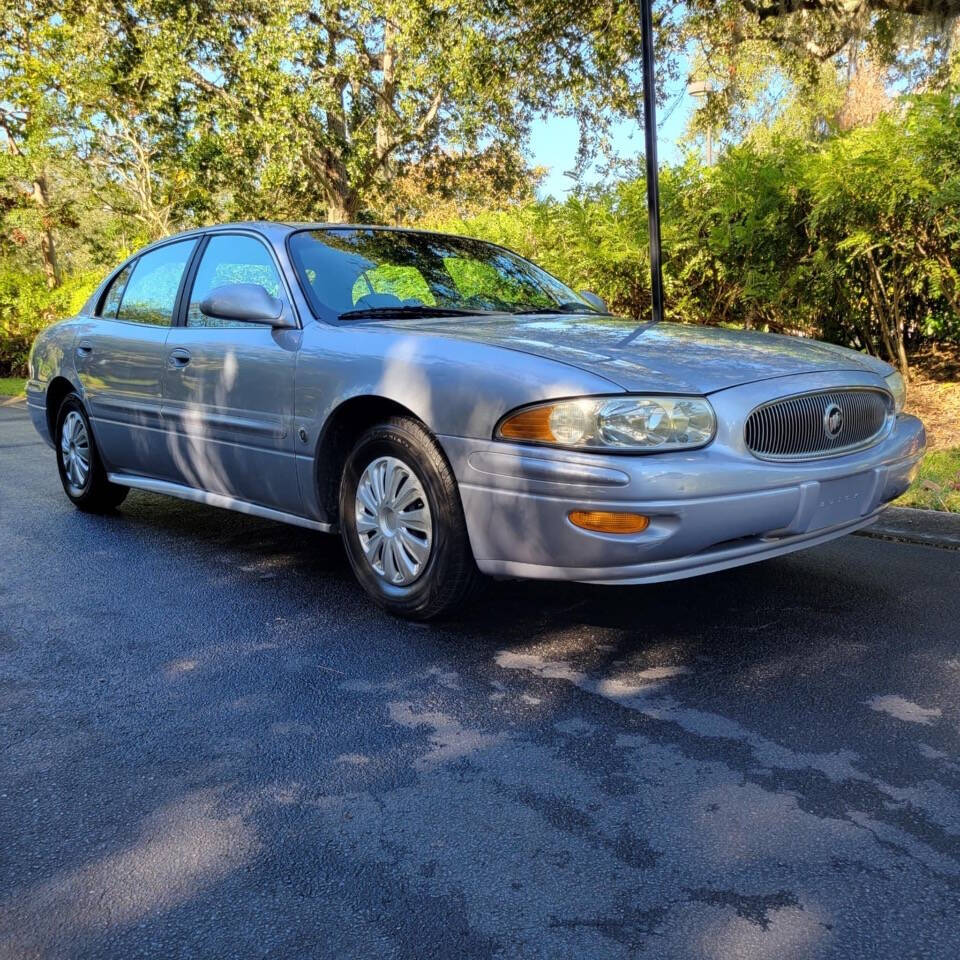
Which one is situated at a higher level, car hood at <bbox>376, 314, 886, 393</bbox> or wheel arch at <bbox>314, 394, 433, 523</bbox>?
car hood at <bbox>376, 314, 886, 393</bbox>

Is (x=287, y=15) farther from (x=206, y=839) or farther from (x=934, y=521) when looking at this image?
(x=206, y=839)

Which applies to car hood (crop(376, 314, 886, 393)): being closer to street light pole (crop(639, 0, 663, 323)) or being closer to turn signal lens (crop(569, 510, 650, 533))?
turn signal lens (crop(569, 510, 650, 533))

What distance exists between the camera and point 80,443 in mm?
6012

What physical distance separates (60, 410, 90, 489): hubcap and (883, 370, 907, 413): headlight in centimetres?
443

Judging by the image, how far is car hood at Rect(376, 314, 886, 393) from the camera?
3354mm

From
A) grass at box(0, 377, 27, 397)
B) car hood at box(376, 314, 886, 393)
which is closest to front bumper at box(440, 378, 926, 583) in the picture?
car hood at box(376, 314, 886, 393)

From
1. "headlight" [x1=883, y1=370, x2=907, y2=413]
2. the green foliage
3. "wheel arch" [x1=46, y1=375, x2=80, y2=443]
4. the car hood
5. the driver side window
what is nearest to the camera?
the car hood

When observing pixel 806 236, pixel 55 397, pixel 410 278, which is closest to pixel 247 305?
pixel 410 278

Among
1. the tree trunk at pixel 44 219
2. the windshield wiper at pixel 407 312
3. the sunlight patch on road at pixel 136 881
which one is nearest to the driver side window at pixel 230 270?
the windshield wiper at pixel 407 312

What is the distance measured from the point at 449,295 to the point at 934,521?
2.84 metres

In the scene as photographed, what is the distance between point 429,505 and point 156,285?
2649mm

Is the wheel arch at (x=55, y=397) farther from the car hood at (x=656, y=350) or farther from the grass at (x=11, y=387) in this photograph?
the grass at (x=11, y=387)

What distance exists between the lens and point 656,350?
368 cm

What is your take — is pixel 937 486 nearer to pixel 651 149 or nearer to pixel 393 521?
pixel 651 149
